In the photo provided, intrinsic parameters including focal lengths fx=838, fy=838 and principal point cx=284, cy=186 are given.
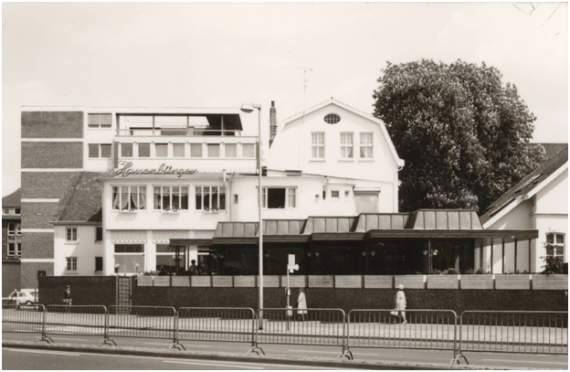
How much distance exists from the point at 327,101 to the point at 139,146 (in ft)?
41.4

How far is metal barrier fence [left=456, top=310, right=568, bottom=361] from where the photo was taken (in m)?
18.4

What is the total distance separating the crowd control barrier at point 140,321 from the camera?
2261 cm

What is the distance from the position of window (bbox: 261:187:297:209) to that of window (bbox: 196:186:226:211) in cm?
335

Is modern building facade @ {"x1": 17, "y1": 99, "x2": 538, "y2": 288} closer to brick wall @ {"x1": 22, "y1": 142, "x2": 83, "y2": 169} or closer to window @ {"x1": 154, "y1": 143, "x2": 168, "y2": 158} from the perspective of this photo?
window @ {"x1": 154, "y1": 143, "x2": 168, "y2": 158}

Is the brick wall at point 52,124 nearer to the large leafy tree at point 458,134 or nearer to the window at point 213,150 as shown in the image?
the window at point 213,150

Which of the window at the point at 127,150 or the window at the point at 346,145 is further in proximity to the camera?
the window at the point at 127,150

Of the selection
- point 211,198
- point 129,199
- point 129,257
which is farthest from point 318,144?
point 129,257

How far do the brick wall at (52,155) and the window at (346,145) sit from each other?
81.2 ft

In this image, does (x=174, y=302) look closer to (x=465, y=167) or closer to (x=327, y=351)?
(x=327, y=351)

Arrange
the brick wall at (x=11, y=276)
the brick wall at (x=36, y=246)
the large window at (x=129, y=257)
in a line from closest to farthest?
1. the large window at (x=129, y=257)
2. the brick wall at (x=36, y=246)
3. the brick wall at (x=11, y=276)

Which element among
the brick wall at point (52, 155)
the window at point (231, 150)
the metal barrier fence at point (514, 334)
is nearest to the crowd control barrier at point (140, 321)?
the metal barrier fence at point (514, 334)

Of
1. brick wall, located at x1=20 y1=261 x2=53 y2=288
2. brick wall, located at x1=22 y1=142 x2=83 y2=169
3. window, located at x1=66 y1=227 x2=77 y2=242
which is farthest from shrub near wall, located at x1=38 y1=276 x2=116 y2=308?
brick wall, located at x1=22 y1=142 x2=83 y2=169

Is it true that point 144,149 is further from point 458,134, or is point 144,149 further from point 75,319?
point 75,319

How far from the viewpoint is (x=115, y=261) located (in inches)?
2045
